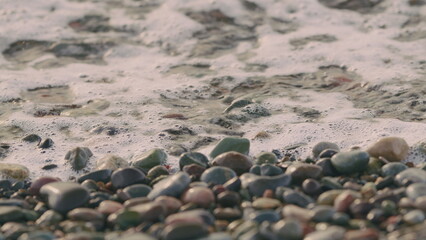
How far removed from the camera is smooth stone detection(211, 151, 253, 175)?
127 inches

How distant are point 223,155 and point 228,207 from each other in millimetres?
570

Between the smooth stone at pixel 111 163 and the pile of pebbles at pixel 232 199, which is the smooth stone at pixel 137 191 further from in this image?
the smooth stone at pixel 111 163

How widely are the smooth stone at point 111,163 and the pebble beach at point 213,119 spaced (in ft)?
0.03

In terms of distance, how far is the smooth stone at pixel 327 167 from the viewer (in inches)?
123

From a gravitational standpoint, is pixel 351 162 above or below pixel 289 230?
below

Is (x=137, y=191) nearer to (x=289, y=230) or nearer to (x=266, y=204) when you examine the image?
(x=266, y=204)

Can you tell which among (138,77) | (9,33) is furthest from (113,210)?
(9,33)

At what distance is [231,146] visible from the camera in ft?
11.6

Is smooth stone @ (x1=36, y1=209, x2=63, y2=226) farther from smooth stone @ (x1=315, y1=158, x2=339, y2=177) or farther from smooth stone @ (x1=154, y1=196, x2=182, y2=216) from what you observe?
smooth stone @ (x1=315, y1=158, x2=339, y2=177)

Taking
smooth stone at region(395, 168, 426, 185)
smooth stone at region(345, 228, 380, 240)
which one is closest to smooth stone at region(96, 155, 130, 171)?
smooth stone at region(395, 168, 426, 185)

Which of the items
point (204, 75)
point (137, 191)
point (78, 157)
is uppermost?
point (137, 191)

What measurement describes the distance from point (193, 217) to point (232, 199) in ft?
1.08

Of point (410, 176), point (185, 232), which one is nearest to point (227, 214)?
point (185, 232)

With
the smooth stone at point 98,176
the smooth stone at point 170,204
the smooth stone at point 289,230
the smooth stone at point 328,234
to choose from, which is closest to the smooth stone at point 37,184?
the smooth stone at point 98,176
